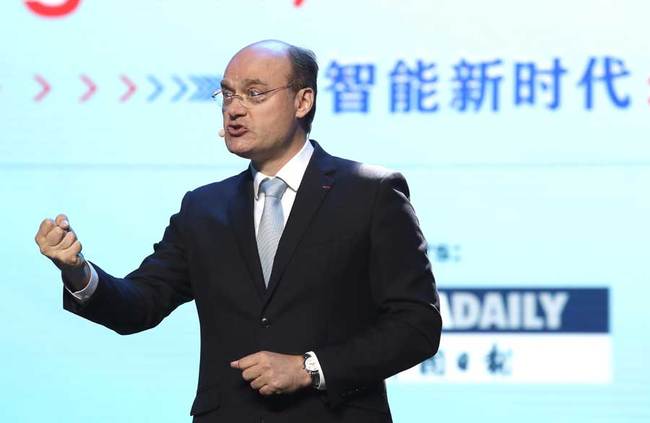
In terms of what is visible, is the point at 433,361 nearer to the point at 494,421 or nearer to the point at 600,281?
the point at 494,421

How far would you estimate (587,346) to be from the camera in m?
3.04

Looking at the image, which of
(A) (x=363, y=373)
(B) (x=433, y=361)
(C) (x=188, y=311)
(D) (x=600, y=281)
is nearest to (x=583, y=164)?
(D) (x=600, y=281)

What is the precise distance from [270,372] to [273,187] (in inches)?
14.6

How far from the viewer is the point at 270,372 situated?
1.71 meters

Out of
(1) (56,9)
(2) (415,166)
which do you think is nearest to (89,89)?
(1) (56,9)

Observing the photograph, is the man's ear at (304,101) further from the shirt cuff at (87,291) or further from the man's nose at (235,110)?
the shirt cuff at (87,291)

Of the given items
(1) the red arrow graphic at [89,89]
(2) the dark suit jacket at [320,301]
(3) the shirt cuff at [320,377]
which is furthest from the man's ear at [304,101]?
(1) the red arrow graphic at [89,89]

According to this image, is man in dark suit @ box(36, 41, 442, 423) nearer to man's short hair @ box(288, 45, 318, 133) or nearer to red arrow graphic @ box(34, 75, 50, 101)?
man's short hair @ box(288, 45, 318, 133)

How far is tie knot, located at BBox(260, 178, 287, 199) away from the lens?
195 centimetres

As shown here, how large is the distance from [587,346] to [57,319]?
1442mm

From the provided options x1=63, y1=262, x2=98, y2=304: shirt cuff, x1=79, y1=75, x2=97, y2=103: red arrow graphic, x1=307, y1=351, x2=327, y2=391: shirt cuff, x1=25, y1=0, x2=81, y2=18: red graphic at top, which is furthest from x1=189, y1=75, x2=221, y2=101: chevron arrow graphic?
x1=307, y1=351, x2=327, y2=391: shirt cuff

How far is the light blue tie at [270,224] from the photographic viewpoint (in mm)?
1896

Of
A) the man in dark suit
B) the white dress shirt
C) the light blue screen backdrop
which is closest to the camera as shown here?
the man in dark suit

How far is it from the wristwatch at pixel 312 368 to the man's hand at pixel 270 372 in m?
0.02
